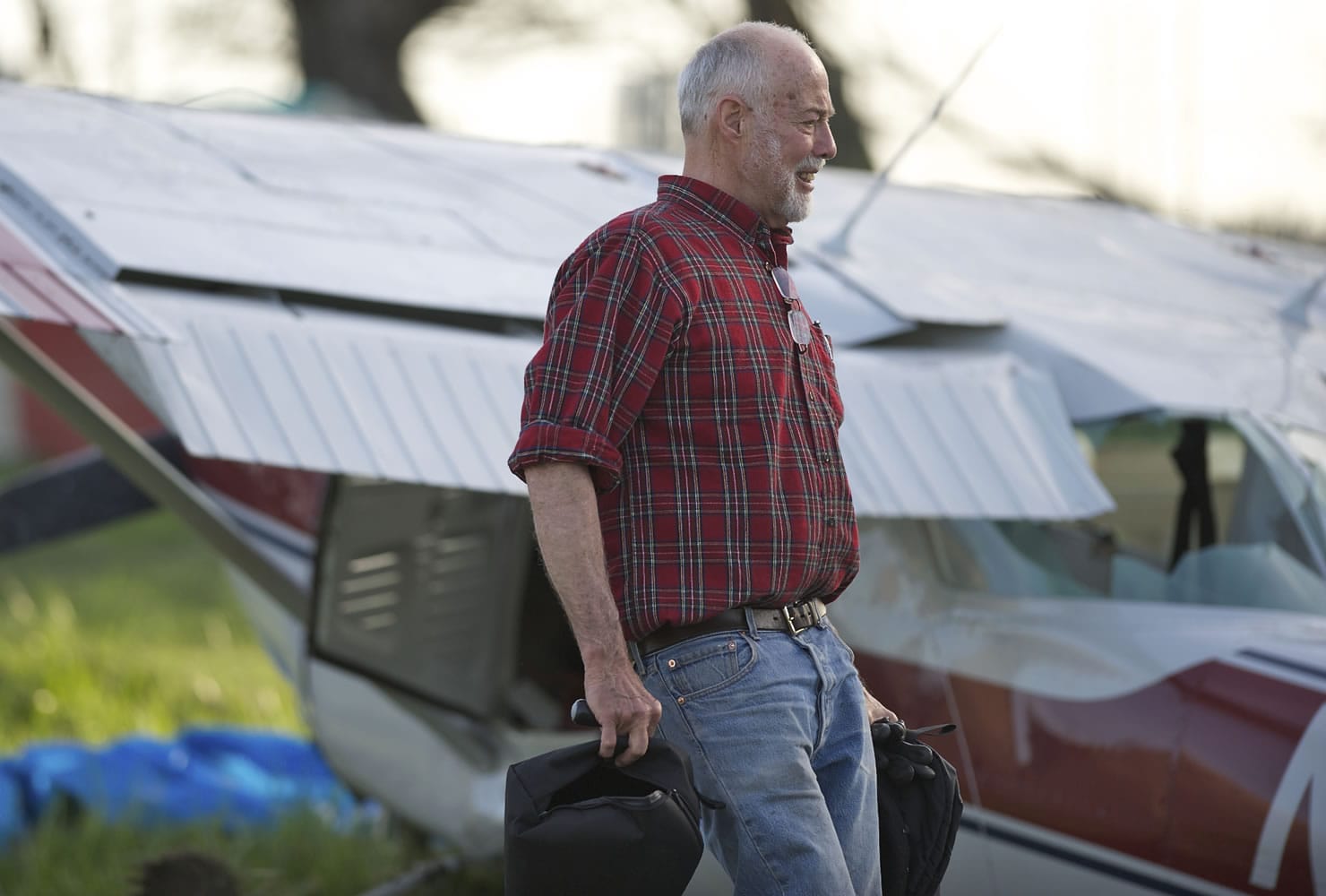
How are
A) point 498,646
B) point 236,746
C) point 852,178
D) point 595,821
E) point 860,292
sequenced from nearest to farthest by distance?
point 595,821 < point 860,292 < point 498,646 < point 852,178 < point 236,746

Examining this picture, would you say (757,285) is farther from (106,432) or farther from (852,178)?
(852,178)

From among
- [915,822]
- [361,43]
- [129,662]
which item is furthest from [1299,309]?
[361,43]

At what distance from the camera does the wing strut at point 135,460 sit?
12.5 ft

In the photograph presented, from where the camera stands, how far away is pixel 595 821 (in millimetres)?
2367

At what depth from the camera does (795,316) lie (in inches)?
106

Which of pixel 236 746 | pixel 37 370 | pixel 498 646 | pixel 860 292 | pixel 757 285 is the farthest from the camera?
pixel 236 746

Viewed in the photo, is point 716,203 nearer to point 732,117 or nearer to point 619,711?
point 732,117

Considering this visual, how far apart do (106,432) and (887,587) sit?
6.56 ft

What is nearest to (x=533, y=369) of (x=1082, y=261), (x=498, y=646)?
(x=498, y=646)

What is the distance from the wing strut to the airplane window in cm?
198

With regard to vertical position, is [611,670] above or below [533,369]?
below

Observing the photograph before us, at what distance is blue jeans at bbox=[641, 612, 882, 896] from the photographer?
8.16 feet

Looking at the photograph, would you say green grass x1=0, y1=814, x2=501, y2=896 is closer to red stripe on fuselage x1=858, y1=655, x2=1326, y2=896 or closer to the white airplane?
the white airplane

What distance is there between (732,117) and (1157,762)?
Answer: 1791 millimetres
